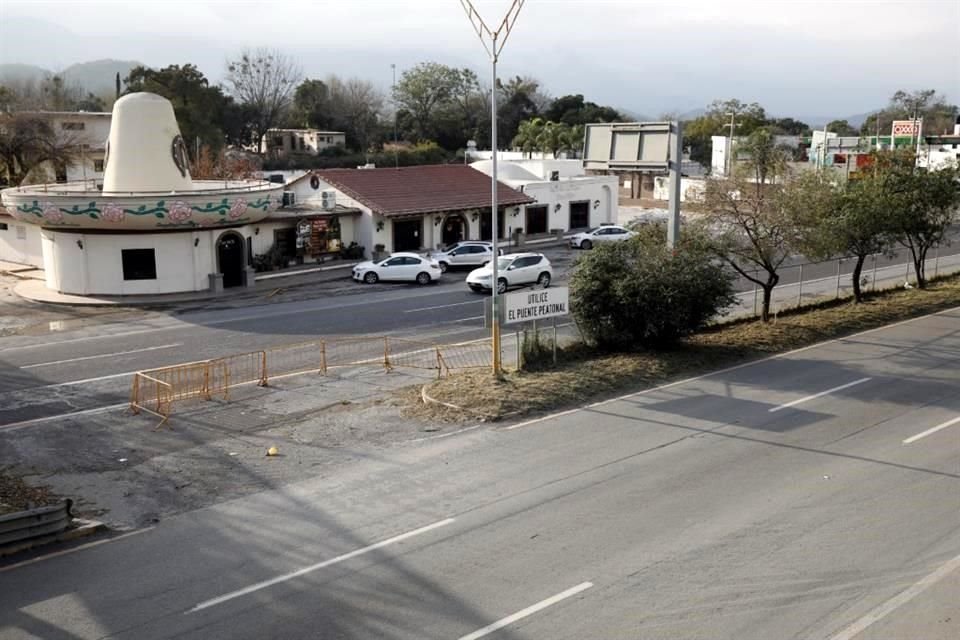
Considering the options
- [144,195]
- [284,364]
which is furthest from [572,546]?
[144,195]

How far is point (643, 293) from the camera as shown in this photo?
21.5 m

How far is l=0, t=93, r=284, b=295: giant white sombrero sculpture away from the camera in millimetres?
34531

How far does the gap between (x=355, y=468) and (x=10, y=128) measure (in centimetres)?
5018

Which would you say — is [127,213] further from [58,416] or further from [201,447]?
[201,447]

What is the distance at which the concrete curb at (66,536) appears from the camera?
11.8 meters

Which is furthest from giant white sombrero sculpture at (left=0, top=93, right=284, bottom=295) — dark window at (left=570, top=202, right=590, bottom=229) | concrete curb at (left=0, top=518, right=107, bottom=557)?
dark window at (left=570, top=202, right=590, bottom=229)

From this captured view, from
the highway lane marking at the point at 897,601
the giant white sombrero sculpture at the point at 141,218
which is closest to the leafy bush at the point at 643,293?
the highway lane marking at the point at 897,601

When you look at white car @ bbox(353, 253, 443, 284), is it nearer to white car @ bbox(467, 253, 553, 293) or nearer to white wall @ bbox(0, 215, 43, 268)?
white car @ bbox(467, 253, 553, 293)

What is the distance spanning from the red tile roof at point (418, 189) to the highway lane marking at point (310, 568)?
1315 inches

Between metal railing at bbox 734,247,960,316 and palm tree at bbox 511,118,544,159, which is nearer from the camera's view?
metal railing at bbox 734,247,960,316

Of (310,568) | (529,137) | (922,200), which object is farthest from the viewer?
(529,137)

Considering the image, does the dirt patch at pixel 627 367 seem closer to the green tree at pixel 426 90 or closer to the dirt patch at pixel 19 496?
the dirt patch at pixel 19 496

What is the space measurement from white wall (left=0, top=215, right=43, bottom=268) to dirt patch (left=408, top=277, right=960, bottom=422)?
30.2 meters

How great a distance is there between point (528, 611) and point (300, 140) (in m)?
94.9
